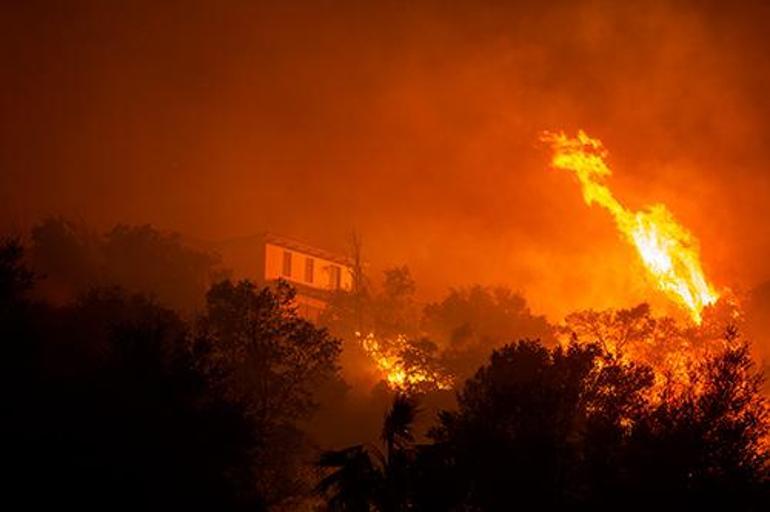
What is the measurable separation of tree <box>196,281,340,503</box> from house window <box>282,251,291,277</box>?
129 ft

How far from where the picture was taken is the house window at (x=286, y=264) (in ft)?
273

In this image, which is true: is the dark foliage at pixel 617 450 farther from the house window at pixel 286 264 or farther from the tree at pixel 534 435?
the house window at pixel 286 264

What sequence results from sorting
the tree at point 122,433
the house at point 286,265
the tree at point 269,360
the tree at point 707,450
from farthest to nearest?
the house at point 286,265 < the tree at point 269,360 < the tree at point 122,433 < the tree at point 707,450

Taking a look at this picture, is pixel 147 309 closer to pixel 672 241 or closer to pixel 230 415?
pixel 230 415

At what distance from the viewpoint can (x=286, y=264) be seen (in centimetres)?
8375

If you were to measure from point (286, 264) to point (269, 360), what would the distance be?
4309 cm

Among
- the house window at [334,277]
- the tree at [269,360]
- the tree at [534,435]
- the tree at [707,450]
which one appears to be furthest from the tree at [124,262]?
the tree at [707,450]

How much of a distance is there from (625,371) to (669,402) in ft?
15.6

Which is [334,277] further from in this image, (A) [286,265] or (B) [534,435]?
(B) [534,435]

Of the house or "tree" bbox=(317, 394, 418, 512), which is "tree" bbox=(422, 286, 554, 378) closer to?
the house

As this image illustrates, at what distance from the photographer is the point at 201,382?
99.9ft

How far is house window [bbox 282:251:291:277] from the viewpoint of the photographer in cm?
8332

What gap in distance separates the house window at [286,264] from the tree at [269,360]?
1544 inches

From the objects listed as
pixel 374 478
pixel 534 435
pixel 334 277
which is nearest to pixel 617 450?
pixel 534 435
